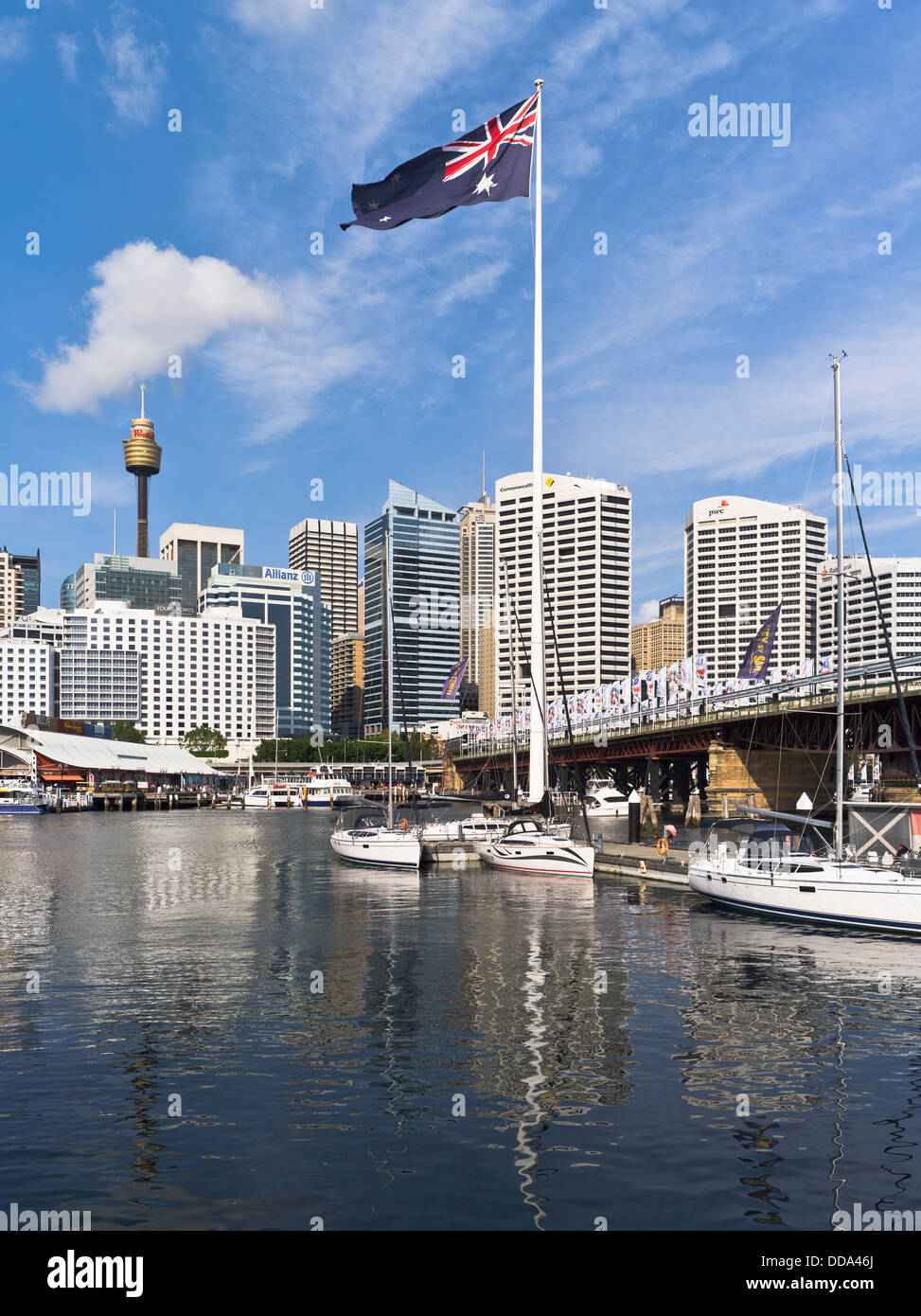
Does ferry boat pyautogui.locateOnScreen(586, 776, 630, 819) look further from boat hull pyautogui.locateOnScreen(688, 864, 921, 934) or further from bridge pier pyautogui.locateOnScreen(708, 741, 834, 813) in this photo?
boat hull pyautogui.locateOnScreen(688, 864, 921, 934)

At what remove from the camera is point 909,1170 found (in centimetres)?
1582

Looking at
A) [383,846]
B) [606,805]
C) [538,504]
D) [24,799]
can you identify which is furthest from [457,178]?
[24,799]

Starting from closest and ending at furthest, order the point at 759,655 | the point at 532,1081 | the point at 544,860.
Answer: the point at 532,1081, the point at 544,860, the point at 759,655

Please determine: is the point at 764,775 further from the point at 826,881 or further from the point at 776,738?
the point at 826,881

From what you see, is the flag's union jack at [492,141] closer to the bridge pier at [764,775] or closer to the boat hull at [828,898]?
the boat hull at [828,898]

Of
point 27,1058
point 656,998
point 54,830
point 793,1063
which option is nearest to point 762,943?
point 656,998

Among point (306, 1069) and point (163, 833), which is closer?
point (306, 1069)

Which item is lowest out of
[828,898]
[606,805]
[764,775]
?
[606,805]

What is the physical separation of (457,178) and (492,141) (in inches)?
143

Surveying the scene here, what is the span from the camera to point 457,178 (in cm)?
5034

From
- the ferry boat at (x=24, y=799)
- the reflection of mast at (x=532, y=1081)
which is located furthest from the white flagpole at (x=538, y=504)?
the ferry boat at (x=24, y=799)

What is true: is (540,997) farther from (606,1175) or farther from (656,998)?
(606,1175)
